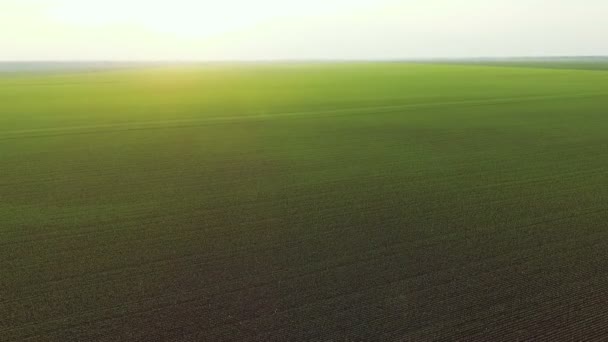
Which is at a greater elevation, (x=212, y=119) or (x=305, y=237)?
(x=212, y=119)

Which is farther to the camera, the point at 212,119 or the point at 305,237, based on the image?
the point at 212,119

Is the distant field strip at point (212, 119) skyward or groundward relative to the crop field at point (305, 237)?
skyward

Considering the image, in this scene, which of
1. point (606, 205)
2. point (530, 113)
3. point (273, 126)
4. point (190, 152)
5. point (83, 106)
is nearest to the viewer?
point (606, 205)

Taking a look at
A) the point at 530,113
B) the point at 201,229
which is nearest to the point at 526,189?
the point at 201,229

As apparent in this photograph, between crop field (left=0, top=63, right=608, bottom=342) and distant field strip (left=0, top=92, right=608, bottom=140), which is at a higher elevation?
distant field strip (left=0, top=92, right=608, bottom=140)

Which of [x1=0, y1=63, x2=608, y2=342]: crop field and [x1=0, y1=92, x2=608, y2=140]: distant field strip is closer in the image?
[x1=0, y1=63, x2=608, y2=342]: crop field

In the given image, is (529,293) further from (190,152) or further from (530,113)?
(530,113)

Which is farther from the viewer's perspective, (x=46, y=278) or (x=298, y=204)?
(x=298, y=204)

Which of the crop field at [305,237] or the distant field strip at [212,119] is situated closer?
the crop field at [305,237]
